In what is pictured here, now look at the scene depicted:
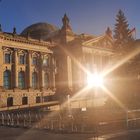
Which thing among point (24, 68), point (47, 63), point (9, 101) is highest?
point (47, 63)

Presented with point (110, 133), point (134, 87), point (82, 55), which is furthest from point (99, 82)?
point (110, 133)

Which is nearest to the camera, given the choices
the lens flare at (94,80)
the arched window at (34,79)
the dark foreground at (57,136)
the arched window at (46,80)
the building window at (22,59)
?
the dark foreground at (57,136)

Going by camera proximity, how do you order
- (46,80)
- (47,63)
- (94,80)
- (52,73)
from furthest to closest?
(94,80)
(52,73)
(47,63)
(46,80)

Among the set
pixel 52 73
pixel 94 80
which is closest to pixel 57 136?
pixel 52 73

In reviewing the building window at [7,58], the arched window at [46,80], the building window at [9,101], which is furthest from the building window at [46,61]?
the building window at [9,101]

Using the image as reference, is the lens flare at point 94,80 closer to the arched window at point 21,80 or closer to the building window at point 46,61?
the building window at point 46,61

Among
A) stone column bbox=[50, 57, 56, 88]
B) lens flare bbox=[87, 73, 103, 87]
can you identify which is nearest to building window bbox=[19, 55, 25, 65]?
stone column bbox=[50, 57, 56, 88]

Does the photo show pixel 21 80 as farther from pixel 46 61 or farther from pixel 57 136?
pixel 57 136

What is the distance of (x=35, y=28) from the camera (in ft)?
292

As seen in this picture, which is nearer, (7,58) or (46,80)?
(7,58)

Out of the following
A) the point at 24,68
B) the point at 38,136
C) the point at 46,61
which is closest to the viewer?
the point at 38,136

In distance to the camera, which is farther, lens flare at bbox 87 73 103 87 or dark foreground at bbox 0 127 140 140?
→ lens flare at bbox 87 73 103 87

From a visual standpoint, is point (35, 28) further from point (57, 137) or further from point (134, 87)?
point (57, 137)

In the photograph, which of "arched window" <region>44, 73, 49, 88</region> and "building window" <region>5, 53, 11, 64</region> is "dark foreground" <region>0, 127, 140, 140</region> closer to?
"building window" <region>5, 53, 11, 64</region>
